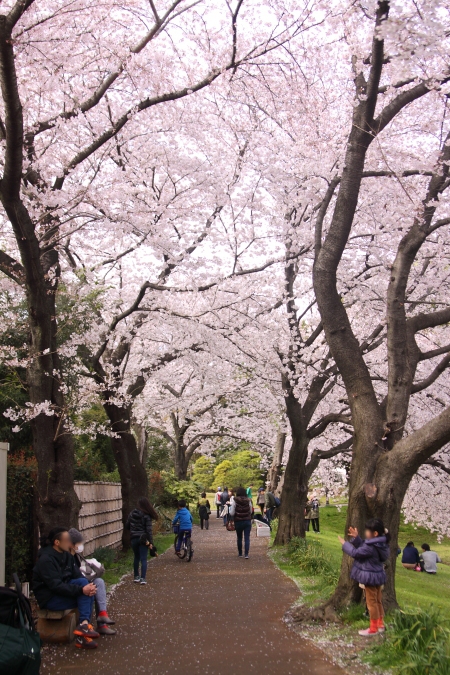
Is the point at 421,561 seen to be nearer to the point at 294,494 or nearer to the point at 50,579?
the point at 294,494

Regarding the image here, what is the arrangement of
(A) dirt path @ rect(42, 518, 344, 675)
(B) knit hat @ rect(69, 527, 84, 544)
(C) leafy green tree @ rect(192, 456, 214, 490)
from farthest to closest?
(C) leafy green tree @ rect(192, 456, 214, 490) < (B) knit hat @ rect(69, 527, 84, 544) < (A) dirt path @ rect(42, 518, 344, 675)

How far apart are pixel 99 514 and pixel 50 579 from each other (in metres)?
8.37

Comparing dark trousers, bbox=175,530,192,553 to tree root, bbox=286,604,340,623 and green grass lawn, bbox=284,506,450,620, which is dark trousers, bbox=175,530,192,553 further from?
tree root, bbox=286,604,340,623

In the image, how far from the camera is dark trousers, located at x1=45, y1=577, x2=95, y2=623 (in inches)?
267

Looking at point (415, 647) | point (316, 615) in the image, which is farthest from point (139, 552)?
point (415, 647)

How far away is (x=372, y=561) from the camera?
7.13m

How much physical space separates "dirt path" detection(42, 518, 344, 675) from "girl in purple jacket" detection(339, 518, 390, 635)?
814 millimetres

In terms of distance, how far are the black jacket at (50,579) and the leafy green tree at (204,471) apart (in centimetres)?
4164

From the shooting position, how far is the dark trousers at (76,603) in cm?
679

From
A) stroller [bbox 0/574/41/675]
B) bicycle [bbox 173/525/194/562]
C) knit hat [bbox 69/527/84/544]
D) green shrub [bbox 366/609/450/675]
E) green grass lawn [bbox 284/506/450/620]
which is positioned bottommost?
green grass lawn [bbox 284/506/450/620]

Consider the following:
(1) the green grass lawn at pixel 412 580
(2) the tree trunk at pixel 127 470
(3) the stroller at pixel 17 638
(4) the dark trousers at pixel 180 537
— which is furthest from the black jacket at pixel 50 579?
(2) the tree trunk at pixel 127 470

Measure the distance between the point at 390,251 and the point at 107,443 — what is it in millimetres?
11968

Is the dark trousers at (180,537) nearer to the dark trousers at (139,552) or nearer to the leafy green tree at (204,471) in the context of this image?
the dark trousers at (139,552)

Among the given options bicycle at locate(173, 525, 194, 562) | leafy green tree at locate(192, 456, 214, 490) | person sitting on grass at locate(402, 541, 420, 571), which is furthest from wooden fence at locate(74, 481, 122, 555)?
leafy green tree at locate(192, 456, 214, 490)
